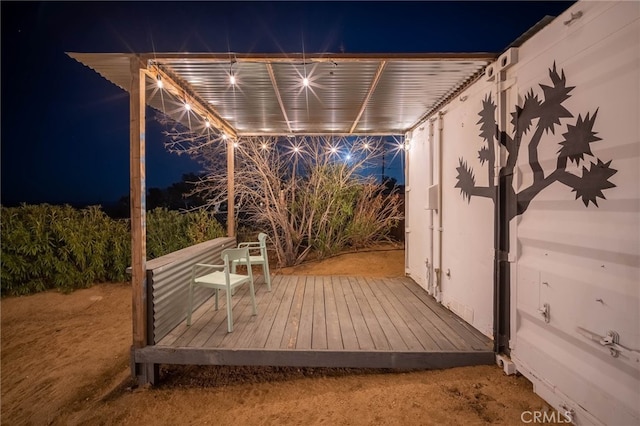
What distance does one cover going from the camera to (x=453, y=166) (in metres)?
3.82

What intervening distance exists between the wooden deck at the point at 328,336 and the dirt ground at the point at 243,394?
7.6 inches

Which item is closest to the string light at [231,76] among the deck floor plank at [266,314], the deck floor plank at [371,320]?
the deck floor plank at [266,314]

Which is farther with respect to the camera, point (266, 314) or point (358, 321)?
point (266, 314)

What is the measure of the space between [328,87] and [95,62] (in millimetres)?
2464

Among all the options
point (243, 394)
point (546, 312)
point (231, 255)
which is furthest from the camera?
point (231, 255)

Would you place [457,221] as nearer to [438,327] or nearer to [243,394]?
[438,327]

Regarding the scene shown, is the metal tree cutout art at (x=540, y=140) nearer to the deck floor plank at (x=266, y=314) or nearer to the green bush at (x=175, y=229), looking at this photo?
the deck floor plank at (x=266, y=314)

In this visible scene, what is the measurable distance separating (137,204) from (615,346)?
3682 millimetres

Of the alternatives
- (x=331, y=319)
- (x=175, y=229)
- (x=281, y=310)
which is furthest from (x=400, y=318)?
(x=175, y=229)

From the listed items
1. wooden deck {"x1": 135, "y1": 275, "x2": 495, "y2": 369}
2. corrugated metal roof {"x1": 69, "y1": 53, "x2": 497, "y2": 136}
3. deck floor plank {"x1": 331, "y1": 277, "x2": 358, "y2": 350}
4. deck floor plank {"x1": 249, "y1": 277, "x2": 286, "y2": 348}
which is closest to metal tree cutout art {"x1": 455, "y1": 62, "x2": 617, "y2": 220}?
corrugated metal roof {"x1": 69, "y1": 53, "x2": 497, "y2": 136}

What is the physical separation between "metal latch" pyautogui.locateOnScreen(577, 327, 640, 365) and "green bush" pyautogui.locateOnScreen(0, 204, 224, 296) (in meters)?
7.85

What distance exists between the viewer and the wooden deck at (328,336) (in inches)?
107

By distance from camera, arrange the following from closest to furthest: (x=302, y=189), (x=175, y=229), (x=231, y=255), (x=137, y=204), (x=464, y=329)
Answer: (x=137, y=204) < (x=464, y=329) < (x=231, y=255) < (x=175, y=229) < (x=302, y=189)

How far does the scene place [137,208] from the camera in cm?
287
